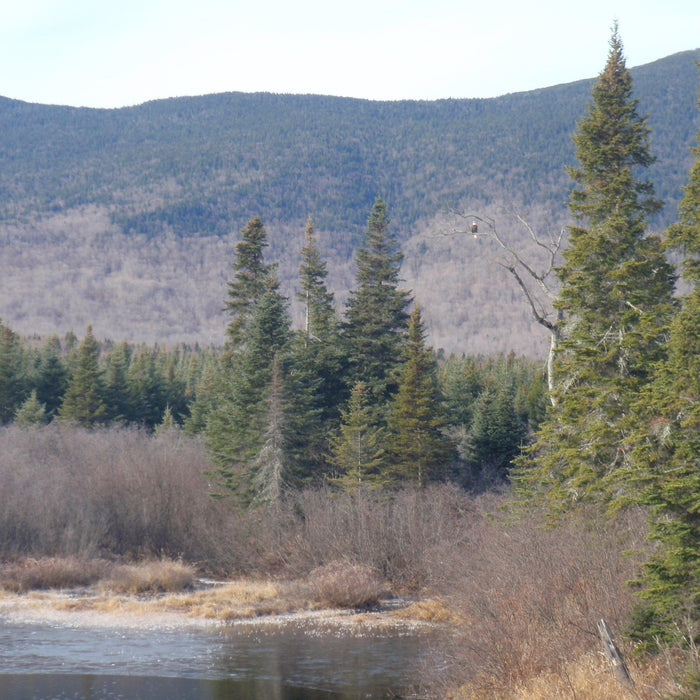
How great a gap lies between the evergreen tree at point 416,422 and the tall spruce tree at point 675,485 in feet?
97.6

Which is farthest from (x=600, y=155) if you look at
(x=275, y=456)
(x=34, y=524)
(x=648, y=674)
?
(x=34, y=524)

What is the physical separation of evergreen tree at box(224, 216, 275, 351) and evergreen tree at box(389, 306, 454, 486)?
35.8ft

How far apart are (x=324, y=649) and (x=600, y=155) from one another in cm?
1947

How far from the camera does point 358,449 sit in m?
47.2

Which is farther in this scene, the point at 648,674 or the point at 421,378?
the point at 421,378

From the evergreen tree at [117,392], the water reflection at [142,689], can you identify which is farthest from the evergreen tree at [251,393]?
the evergreen tree at [117,392]

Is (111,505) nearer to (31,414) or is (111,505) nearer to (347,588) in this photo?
(31,414)

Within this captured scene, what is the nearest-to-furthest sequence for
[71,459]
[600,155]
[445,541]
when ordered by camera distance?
[600,155] → [445,541] → [71,459]

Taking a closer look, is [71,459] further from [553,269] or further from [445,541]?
[553,269]

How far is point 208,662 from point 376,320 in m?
27.4

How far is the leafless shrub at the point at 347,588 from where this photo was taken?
39.9 metres

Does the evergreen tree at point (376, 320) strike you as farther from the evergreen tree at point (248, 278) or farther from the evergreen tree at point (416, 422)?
the evergreen tree at point (248, 278)

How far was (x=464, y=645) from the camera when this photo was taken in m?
22.2

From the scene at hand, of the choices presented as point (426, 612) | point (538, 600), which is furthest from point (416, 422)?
point (538, 600)
